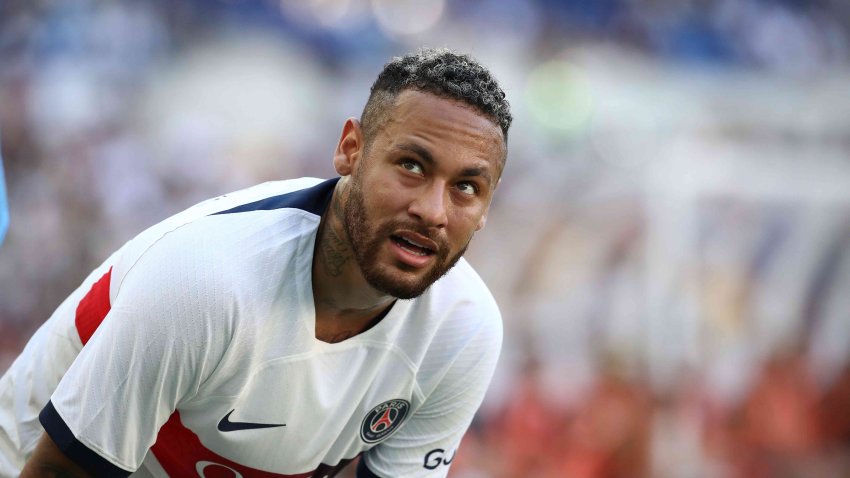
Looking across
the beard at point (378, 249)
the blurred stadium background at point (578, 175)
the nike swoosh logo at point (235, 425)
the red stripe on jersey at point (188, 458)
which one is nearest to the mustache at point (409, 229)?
the beard at point (378, 249)

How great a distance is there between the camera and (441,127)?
2.40m

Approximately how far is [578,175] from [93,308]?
5.84 meters

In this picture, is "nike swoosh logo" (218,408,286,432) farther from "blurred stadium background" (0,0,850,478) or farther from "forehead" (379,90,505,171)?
"blurred stadium background" (0,0,850,478)

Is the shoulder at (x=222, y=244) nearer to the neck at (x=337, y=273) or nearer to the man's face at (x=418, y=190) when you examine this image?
the neck at (x=337, y=273)

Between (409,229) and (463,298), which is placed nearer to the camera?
(409,229)

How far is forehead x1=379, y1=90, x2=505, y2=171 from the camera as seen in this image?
2.39m

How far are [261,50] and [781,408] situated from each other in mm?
5374

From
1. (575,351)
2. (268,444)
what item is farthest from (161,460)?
(575,351)

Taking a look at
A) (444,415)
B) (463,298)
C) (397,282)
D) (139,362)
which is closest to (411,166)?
(397,282)

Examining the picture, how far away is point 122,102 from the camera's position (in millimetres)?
7738

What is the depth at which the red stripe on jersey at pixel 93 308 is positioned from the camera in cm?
262

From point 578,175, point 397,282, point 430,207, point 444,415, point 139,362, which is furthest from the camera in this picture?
point 578,175

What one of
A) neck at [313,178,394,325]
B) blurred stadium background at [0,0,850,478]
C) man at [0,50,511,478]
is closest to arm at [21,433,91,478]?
man at [0,50,511,478]

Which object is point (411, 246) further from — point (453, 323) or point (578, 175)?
point (578, 175)
